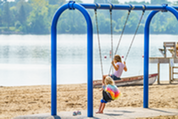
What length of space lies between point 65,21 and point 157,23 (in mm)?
30802

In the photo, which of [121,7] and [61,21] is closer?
[121,7]

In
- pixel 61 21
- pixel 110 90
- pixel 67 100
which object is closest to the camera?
pixel 110 90

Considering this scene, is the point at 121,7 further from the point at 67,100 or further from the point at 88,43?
the point at 67,100

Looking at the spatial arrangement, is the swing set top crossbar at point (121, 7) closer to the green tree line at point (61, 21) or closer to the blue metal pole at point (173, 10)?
the blue metal pole at point (173, 10)

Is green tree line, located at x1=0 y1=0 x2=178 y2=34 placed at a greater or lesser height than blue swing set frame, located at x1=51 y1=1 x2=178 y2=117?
greater

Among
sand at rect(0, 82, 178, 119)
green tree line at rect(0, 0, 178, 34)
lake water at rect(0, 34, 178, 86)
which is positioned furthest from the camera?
green tree line at rect(0, 0, 178, 34)

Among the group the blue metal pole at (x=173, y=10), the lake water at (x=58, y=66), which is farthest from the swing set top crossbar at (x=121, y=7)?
the lake water at (x=58, y=66)

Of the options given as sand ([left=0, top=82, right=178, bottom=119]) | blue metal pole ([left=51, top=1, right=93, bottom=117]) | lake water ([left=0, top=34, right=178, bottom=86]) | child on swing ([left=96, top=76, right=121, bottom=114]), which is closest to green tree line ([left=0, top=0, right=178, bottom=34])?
lake water ([left=0, top=34, right=178, bottom=86])

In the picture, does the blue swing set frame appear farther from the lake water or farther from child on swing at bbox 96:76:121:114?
the lake water

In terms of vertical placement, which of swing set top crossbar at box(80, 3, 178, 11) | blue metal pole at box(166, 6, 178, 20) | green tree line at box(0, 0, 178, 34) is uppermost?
green tree line at box(0, 0, 178, 34)

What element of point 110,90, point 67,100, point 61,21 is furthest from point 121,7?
point 61,21

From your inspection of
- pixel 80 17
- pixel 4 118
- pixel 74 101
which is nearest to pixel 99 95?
pixel 74 101

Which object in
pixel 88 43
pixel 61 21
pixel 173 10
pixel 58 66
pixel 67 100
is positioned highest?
pixel 61 21

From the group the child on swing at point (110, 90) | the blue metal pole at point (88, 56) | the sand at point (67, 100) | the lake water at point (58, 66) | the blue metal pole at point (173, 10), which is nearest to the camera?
the blue metal pole at point (88, 56)
